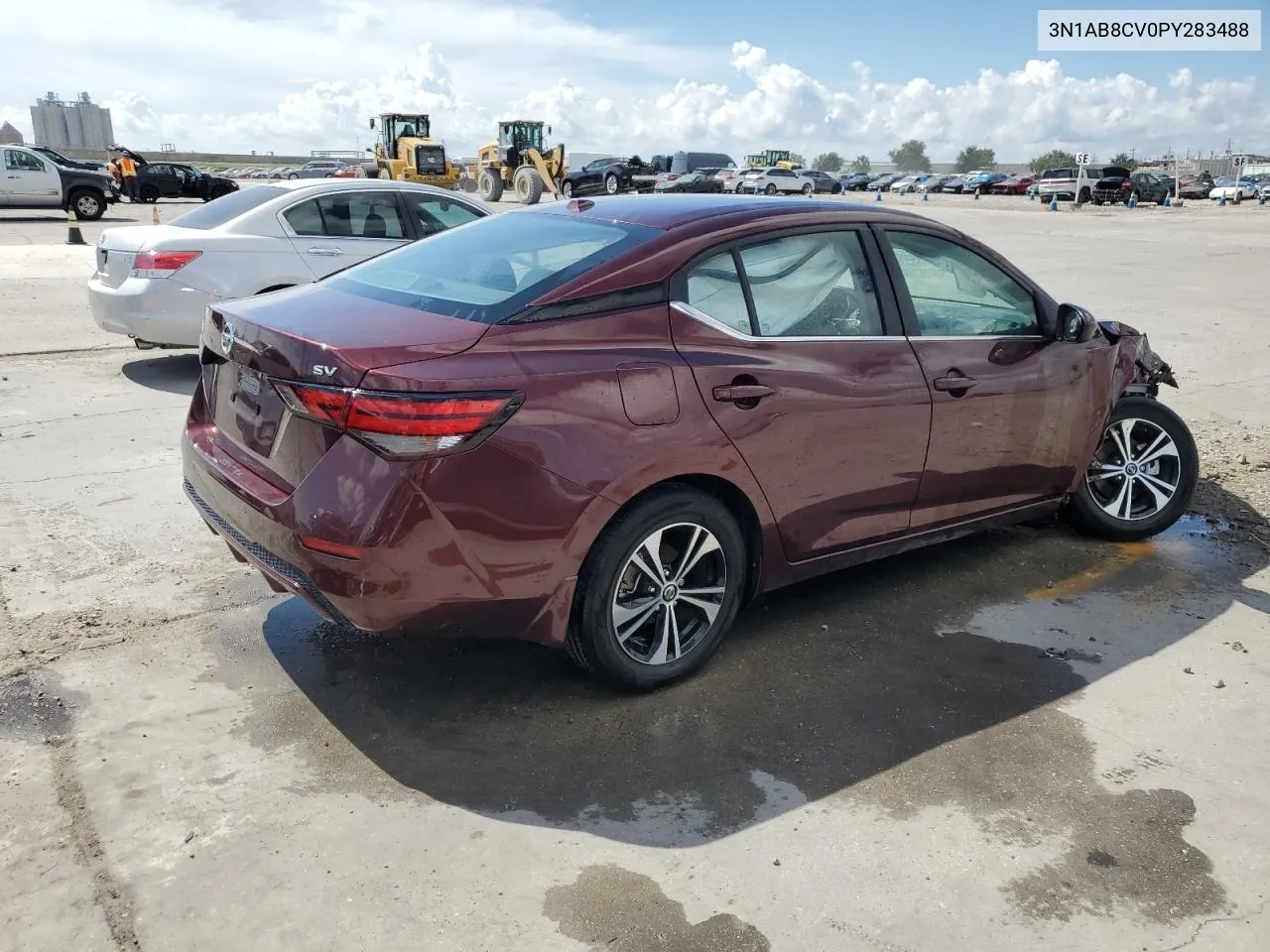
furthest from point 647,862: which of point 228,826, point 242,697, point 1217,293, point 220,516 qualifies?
point 1217,293

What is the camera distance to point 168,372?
851 centimetres

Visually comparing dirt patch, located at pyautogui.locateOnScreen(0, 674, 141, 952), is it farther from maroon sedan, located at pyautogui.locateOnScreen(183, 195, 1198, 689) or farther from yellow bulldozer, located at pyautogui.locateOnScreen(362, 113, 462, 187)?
yellow bulldozer, located at pyautogui.locateOnScreen(362, 113, 462, 187)

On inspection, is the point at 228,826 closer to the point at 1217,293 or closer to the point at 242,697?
the point at 242,697

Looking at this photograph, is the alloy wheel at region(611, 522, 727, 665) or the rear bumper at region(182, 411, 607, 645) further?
the alloy wheel at region(611, 522, 727, 665)

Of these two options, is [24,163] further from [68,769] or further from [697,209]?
[68,769]

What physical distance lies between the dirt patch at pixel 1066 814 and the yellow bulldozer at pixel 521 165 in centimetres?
3292

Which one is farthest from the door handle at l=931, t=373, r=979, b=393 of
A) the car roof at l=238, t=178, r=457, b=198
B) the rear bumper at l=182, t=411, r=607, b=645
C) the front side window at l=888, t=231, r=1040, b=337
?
the car roof at l=238, t=178, r=457, b=198

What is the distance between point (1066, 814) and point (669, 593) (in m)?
1.38

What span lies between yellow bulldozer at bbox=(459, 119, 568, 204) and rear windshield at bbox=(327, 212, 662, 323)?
31453mm

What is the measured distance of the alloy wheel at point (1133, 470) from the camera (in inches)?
205

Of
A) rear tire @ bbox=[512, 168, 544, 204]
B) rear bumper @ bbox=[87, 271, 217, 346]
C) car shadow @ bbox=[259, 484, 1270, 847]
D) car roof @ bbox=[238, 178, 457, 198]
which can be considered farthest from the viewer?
rear tire @ bbox=[512, 168, 544, 204]

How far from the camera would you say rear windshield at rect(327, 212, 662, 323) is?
3.43 metres

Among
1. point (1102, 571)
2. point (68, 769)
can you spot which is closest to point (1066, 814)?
point (1102, 571)

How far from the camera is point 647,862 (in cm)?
280
